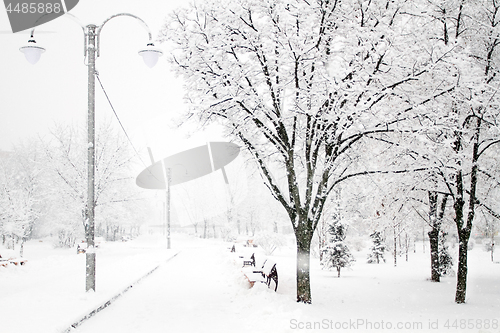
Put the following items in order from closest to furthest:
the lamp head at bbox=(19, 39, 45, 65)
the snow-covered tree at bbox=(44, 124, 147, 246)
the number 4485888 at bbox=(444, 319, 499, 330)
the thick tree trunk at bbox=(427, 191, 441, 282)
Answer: the number 4485888 at bbox=(444, 319, 499, 330) < the lamp head at bbox=(19, 39, 45, 65) < the thick tree trunk at bbox=(427, 191, 441, 282) < the snow-covered tree at bbox=(44, 124, 147, 246)

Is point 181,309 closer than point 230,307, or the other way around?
point 181,309

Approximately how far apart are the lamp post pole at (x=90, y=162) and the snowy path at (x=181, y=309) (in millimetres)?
1083

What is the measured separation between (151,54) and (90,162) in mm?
3222

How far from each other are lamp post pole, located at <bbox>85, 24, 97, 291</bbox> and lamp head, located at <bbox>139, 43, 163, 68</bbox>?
154cm

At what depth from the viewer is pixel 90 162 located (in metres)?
9.50

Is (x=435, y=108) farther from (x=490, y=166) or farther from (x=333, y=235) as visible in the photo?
(x=333, y=235)

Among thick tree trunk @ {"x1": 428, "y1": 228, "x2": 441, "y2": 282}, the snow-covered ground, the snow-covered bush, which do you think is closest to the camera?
the snow-covered ground

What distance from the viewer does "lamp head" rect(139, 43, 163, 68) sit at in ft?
30.6

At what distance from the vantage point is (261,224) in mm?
63750

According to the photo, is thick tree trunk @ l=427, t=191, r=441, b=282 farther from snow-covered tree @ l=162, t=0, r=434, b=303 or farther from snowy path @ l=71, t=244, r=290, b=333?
snowy path @ l=71, t=244, r=290, b=333

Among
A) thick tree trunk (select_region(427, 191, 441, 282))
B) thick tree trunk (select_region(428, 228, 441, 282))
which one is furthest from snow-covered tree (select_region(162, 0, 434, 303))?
thick tree trunk (select_region(428, 228, 441, 282))

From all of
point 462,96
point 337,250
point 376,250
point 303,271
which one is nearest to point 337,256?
point 337,250

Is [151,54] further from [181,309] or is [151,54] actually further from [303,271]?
[303,271]

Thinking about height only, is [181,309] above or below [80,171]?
below
